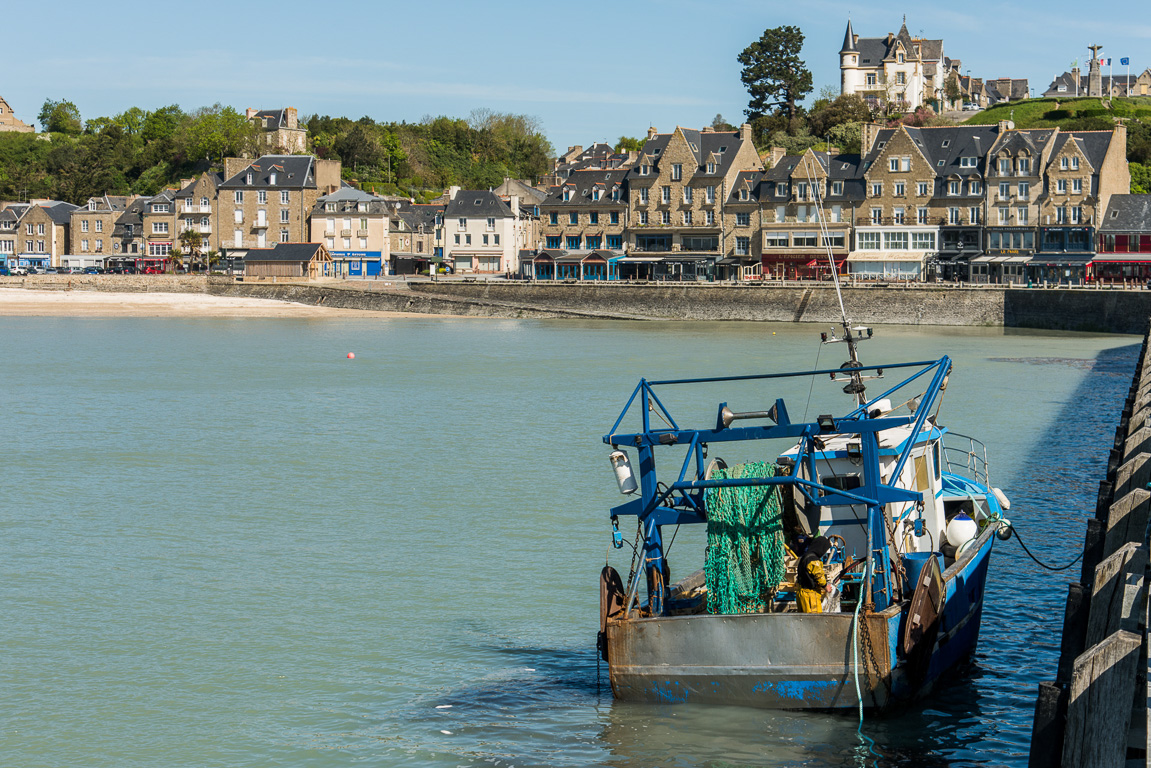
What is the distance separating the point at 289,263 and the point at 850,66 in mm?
60079

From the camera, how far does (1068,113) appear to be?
107 m

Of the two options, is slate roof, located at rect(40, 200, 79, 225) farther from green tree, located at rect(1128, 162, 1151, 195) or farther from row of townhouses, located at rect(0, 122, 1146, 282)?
green tree, located at rect(1128, 162, 1151, 195)

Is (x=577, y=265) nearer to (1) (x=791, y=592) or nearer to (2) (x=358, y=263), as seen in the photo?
(2) (x=358, y=263)

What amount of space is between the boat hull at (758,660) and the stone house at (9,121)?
194052 millimetres

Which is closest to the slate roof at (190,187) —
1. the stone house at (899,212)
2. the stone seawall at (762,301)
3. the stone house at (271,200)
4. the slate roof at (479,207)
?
the stone house at (271,200)

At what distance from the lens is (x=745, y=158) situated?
9050 centimetres

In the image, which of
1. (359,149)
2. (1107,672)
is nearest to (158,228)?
(359,149)

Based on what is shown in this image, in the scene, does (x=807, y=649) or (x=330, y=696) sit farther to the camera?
(x=330, y=696)

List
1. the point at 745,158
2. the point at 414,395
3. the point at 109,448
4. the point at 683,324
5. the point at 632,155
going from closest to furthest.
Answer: the point at 109,448
the point at 414,395
the point at 683,324
the point at 745,158
the point at 632,155

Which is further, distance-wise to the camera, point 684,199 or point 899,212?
point 684,199

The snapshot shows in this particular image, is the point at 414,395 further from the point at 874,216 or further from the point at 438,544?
the point at 874,216

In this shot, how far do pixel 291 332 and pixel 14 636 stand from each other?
5423cm

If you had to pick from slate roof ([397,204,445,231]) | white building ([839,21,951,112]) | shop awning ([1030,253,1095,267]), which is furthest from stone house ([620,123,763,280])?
white building ([839,21,951,112])

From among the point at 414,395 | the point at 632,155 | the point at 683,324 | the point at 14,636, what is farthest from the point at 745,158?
the point at 14,636
